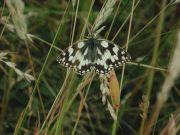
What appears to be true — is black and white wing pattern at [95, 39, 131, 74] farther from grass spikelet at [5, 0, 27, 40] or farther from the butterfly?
grass spikelet at [5, 0, 27, 40]

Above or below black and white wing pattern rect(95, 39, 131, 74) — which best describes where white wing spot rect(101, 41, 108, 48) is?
above

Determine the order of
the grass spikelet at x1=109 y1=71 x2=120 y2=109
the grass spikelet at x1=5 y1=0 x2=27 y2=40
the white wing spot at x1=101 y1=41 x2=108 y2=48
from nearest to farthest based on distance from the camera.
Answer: the grass spikelet at x1=5 y1=0 x2=27 y2=40, the grass spikelet at x1=109 y1=71 x2=120 y2=109, the white wing spot at x1=101 y1=41 x2=108 y2=48

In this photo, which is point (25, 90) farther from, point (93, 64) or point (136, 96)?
point (93, 64)

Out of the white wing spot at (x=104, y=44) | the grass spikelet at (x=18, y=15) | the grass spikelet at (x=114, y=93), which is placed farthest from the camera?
the white wing spot at (x=104, y=44)

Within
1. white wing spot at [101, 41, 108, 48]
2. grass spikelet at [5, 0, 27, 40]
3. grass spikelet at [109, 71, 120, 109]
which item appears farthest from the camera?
white wing spot at [101, 41, 108, 48]

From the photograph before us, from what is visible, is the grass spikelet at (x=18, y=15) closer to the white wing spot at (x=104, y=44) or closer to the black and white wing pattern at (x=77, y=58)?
the black and white wing pattern at (x=77, y=58)

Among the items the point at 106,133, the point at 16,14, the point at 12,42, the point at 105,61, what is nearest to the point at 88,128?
the point at 106,133

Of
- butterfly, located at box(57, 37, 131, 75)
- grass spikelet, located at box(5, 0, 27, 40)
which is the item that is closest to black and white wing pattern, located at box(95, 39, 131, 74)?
butterfly, located at box(57, 37, 131, 75)

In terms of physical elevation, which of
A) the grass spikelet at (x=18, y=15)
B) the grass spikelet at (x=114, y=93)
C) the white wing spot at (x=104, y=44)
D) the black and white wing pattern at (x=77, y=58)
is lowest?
the grass spikelet at (x=114, y=93)

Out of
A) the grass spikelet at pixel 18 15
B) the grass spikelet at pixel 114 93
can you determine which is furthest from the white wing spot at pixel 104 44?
the grass spikelet at pixel 18 15
